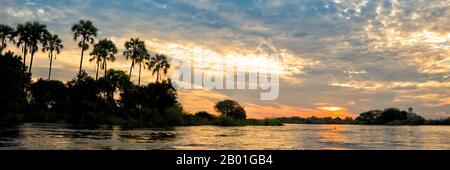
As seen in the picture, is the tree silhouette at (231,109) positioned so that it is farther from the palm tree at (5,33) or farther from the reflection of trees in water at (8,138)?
the reflection of trees in water at (8,138)

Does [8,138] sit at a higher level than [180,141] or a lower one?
higher

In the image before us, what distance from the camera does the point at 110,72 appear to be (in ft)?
329

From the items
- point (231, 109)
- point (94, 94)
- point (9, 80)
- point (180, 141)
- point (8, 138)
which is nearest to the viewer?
point (8, 138)

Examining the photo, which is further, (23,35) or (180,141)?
(23,35)

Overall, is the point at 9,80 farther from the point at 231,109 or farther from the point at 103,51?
the point at 231,109

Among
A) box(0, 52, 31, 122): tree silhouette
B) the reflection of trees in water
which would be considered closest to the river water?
the reflection of trees in water

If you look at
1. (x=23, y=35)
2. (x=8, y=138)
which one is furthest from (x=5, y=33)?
(x=8, y=138)

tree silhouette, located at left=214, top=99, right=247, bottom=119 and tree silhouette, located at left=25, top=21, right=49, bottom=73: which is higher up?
tree silhouette, located at left=25, top=21, right=49, bottom=73

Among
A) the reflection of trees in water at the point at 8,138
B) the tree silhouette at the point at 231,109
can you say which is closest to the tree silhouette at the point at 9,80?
the reflection of trees in water at the point at 8,138

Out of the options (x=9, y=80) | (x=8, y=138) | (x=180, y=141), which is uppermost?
(x=9, y=80)

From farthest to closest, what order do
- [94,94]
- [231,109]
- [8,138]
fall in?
[231,109] → [94,94] → [8,138]

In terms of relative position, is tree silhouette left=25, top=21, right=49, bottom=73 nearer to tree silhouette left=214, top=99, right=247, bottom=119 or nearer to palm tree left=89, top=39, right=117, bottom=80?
palm tree left=89, top=39, right=117, bottom=80
